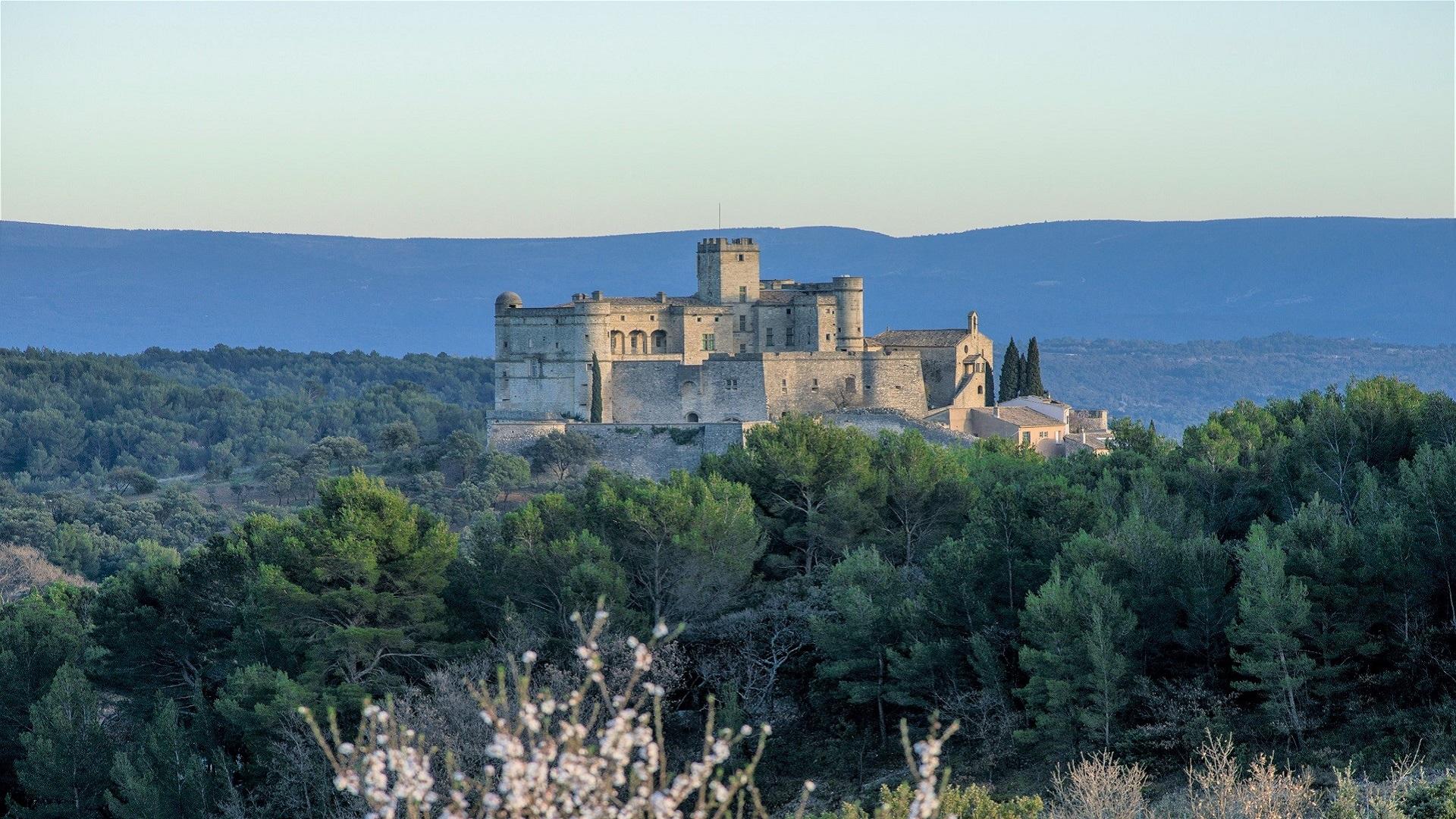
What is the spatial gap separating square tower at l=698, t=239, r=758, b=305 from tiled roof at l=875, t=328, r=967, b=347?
143 inches

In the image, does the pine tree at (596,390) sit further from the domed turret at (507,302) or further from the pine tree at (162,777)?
the pine tree at (162,777)

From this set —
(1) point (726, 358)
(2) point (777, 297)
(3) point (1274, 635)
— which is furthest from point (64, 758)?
(2) point (777, 297)

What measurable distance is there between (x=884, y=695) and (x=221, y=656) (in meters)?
9.13

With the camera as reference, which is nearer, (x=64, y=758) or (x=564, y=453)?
(x=64, y=758)

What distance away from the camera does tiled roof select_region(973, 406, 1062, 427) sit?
4769 cm

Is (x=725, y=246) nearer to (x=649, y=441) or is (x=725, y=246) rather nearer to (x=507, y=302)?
(x=649, y=441)

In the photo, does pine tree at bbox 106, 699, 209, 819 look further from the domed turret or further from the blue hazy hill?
the blue hazy hill

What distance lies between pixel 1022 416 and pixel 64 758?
29002 millimetres

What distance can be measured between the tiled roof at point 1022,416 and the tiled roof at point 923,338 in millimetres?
2093

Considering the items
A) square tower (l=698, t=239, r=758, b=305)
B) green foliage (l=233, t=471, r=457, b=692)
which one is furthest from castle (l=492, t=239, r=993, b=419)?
green foliage (l=233, t=471, r=457, b=692)

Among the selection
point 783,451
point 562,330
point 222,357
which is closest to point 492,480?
point 562,330

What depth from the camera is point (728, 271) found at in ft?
164

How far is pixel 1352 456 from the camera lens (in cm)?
2734

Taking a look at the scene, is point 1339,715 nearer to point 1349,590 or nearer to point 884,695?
point 1349,590
